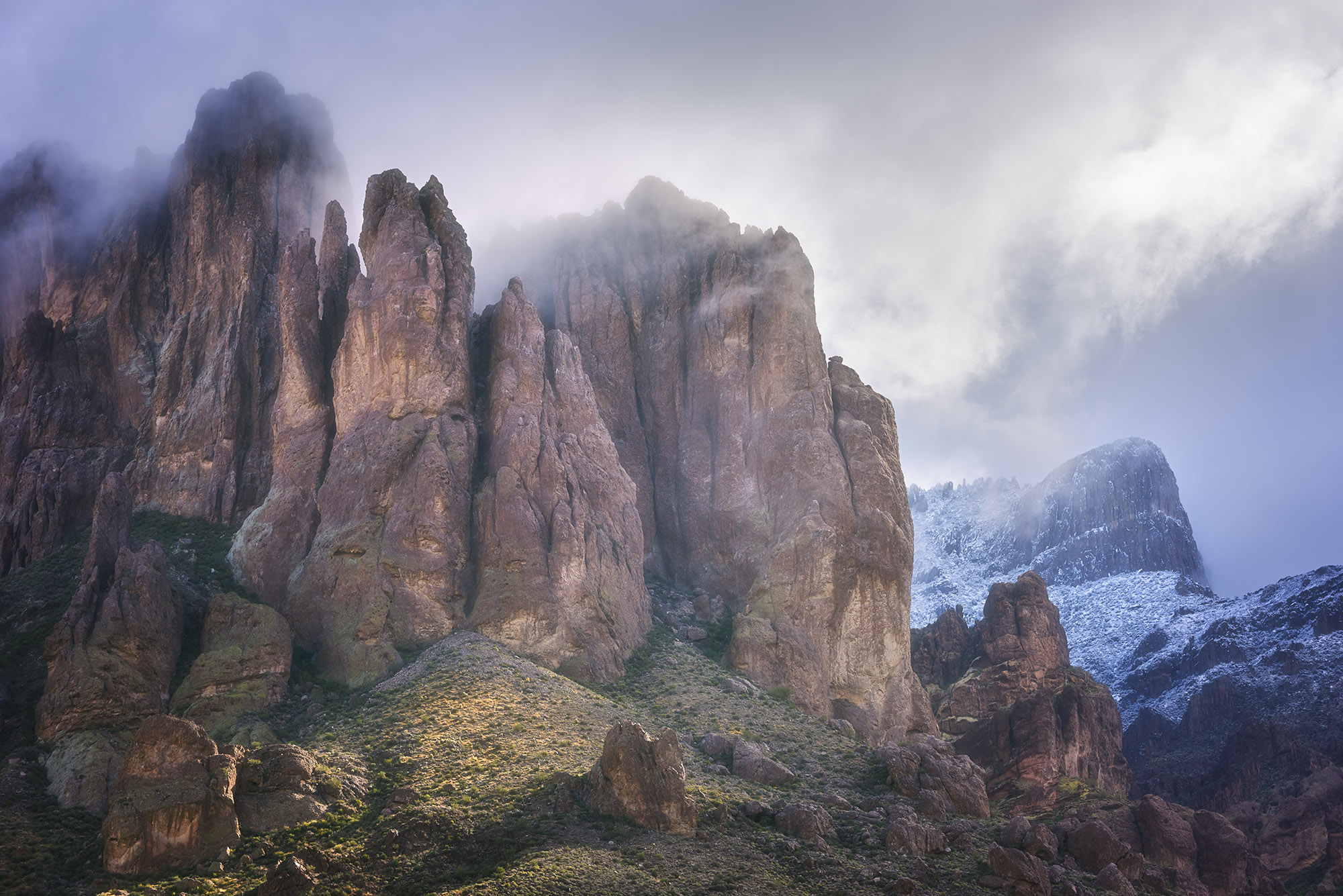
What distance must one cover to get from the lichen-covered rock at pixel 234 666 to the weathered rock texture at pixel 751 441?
39953mm

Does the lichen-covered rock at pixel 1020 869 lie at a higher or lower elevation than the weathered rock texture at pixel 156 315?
lower

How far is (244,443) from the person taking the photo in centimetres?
10494

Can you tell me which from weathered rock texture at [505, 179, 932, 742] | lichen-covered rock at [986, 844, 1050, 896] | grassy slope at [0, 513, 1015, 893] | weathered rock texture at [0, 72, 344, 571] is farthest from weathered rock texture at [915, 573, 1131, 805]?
weathered rock texture at [0, 72, 344, 571]

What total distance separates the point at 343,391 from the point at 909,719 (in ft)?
201

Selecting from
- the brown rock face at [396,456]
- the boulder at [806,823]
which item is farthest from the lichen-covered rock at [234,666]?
the boulder at [806,823]

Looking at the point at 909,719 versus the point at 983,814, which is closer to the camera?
the point at 983,814

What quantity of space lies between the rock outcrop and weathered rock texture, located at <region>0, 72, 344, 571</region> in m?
20.7

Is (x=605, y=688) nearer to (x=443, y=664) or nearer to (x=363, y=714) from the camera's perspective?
(x=443, y=664)

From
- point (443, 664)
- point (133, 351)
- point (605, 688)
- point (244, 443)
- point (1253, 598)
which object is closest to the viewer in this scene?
point (443, 664)

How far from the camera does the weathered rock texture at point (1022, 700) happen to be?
120188 millimetres

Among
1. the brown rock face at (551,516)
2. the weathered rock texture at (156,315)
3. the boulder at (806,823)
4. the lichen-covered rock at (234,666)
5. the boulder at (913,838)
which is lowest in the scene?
the boulder at (913,838)

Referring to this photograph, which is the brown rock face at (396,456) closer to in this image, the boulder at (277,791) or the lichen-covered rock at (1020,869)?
the boulder at (277,791)

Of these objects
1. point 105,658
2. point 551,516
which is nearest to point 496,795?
point 105,658

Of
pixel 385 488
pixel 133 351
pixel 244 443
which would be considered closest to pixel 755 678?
pixel 385 488
